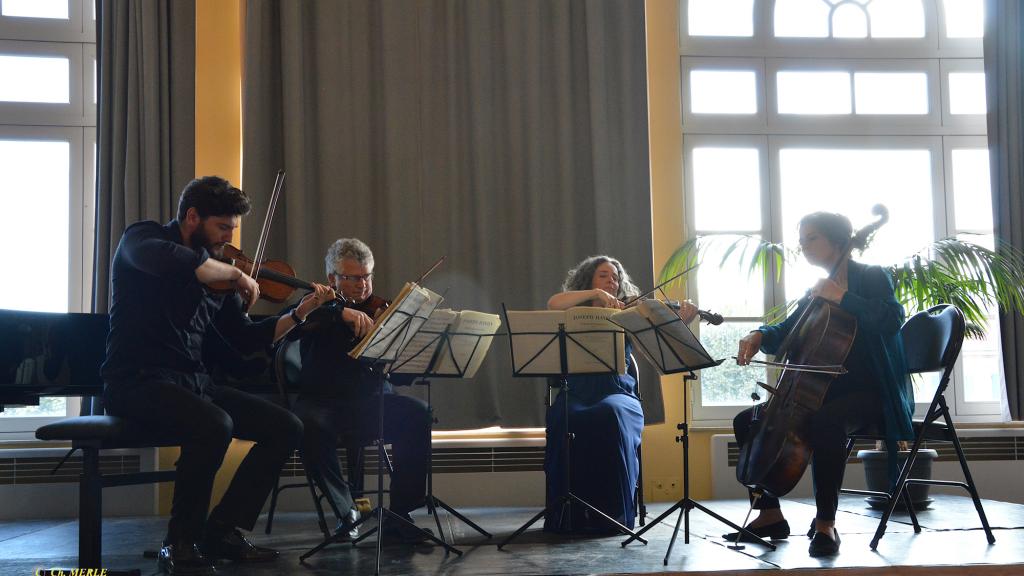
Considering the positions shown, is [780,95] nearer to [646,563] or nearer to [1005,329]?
[1005,329]

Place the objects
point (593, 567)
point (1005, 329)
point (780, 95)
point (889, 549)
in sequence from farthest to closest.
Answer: point (780, 95) → point (1005, 329) → point (889, 549) → point (593, 567)

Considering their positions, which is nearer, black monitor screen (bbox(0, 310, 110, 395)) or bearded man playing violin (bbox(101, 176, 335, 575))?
bearded man playing violin (bbox(101, 176, 335, 575))

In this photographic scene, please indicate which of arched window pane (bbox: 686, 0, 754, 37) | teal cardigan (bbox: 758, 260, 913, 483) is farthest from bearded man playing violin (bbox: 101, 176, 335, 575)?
arched window pane (bbox: 686, 0, 754, 37)

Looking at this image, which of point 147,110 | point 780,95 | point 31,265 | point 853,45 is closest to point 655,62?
point 780,95

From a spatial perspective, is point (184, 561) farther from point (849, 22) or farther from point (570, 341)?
point (849, 22)

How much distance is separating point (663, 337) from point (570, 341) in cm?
34

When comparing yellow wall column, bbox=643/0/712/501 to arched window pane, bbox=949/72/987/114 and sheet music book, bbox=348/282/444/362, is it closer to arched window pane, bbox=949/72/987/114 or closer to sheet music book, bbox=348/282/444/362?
arched window pane, bbox=949/72/987/114

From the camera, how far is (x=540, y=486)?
4605mm

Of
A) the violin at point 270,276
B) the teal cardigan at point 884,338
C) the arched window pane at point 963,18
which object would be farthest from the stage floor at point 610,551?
the arched window pane at point 963,18

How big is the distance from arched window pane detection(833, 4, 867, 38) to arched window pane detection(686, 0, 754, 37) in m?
0.52

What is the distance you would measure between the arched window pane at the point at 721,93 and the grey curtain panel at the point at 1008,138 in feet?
4.31

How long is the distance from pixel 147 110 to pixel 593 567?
326cm

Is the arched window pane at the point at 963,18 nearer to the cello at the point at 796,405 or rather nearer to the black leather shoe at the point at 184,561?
the cello at the point at 796,405

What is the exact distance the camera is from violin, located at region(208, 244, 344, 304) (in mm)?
3203
